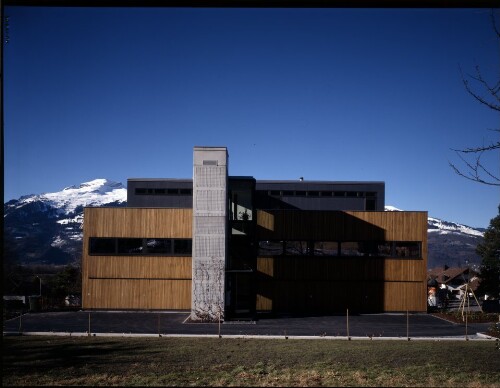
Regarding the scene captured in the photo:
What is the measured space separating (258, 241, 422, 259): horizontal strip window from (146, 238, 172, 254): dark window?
18.5 feet

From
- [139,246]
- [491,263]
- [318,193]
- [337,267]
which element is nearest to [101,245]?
[139,246]

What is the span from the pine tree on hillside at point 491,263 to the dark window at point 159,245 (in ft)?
89.4

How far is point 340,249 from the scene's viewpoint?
2652cm

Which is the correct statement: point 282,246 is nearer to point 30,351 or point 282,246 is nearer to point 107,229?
point 107,229

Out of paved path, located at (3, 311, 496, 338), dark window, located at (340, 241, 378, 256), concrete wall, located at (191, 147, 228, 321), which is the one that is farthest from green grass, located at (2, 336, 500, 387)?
dark window, located at (340, 241, 378, 256)

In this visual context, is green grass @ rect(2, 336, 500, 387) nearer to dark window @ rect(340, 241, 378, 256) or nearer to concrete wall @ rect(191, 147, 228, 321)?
concrete wall @ rect(191, 147, 228, 321)

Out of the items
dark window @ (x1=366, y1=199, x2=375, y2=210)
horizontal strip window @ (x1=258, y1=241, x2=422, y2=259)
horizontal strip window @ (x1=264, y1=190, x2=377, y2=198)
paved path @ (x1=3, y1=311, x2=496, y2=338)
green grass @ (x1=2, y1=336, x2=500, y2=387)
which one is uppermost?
horizontal strip window @ (x1=264, y1=190, x2=377, y2=198)

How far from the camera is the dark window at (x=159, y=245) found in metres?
26.5

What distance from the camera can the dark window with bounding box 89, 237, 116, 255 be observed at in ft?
87.2

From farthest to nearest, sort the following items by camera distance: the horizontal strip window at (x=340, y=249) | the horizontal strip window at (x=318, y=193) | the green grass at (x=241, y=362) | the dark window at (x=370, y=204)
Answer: the horizontal strip window at (x=318, y=193), the dark window at (x=370, y=204), the horizontal strip window at (x=340, y=249), the green grass at (x=241, y=362)

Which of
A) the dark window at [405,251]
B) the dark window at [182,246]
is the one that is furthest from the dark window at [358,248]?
the dark window at [182,246]

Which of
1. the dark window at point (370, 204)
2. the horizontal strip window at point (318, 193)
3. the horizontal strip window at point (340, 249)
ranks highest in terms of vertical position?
the horizontal strip window at point (318, 193)

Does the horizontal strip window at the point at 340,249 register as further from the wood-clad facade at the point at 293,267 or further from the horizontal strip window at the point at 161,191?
the horizontal strip window at the point at 161,191
